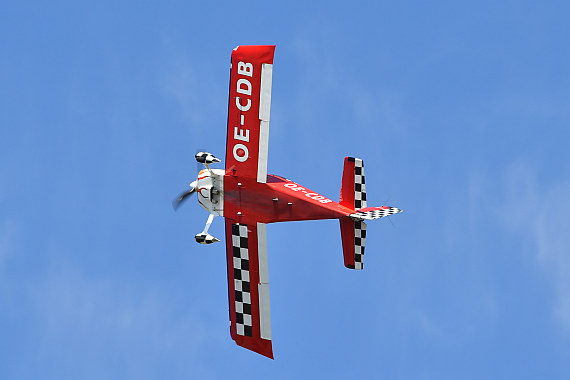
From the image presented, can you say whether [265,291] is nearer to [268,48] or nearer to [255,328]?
[255,328]

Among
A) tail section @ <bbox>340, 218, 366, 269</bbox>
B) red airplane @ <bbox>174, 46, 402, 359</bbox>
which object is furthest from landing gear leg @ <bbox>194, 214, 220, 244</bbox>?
tail section @ <bbox>340, 218, 366, 269</bbox>

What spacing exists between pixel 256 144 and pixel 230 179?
142 centimetres

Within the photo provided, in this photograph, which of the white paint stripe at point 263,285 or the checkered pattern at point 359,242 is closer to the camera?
the checkered pattern at point 359,242

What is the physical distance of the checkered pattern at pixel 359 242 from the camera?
32.4 m

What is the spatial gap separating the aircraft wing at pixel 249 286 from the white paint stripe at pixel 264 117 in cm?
167

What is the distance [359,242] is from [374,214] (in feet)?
3.65

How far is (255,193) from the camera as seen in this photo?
108 ft

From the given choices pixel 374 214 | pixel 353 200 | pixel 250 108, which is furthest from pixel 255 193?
pixel 374 214

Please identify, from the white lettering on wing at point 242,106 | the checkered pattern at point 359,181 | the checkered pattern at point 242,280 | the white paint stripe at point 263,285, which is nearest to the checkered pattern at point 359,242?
the checkered pattern at point 359,181

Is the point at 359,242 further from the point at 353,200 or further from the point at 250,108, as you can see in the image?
the point at 250,108

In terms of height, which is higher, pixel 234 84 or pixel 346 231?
pixel 234 84

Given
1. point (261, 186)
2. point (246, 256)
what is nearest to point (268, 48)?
point (261, 186)

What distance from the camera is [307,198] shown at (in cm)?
3244

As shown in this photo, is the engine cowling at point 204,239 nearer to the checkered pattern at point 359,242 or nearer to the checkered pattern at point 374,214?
the checkered pattern at point 359,242
